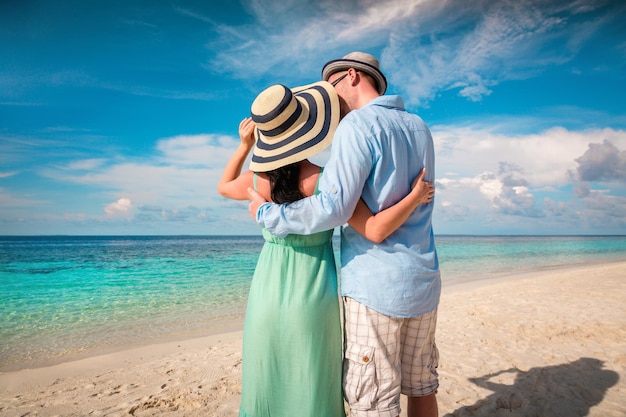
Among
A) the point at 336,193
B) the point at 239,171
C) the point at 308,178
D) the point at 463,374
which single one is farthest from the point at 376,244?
the point at 463,374

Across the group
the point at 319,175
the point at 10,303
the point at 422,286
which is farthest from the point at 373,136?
the point at 10,303

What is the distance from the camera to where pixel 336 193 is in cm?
151

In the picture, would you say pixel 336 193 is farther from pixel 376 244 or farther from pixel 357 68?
pixel 357 68

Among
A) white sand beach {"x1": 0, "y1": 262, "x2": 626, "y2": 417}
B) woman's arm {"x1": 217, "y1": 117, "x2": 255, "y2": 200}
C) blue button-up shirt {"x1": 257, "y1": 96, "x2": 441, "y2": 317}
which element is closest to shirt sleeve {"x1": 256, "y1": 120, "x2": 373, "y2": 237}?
blue button-up shirt {"x1": 257, "y1": 96, "x2": 441, "y2": 317}

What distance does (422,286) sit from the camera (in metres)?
1.67

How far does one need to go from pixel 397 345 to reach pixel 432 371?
403mm

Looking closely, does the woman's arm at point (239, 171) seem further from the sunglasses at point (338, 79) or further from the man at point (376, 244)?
the sunglasses at point (338, 79)

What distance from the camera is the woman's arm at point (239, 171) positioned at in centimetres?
192

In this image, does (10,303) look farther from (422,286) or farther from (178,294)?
(422,286)

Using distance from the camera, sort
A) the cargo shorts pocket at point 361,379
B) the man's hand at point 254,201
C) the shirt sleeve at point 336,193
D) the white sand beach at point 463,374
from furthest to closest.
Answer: the white sand beach at point 463,374 → the man's hand at point 254,201 → the cargo shorts pocket at point 361,379 → the shirt sleeve at point 336,193

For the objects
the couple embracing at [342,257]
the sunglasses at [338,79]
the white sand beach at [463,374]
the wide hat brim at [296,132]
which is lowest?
the white sand beach at [463,374]

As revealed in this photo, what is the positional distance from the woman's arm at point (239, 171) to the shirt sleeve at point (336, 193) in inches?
14.5

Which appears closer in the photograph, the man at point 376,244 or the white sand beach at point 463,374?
the man at point 376,244

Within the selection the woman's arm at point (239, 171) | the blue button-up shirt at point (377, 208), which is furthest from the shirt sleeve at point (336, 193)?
the woman's arm at point (239, 171)
